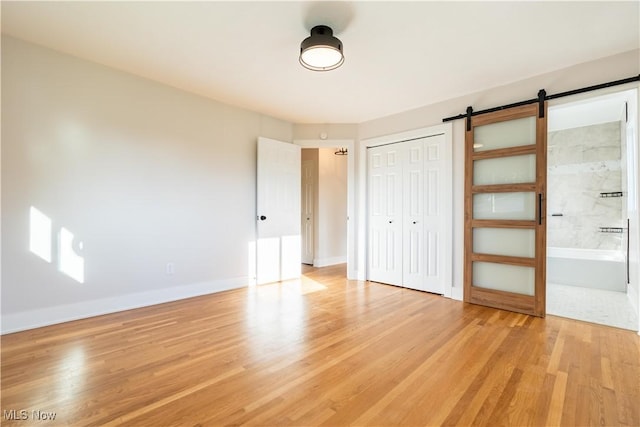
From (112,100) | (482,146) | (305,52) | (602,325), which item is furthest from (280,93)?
(602,325)

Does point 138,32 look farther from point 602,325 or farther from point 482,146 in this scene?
point 602,325

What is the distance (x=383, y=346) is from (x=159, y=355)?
5.48ft

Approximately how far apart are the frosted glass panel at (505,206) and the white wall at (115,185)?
3.04 meters

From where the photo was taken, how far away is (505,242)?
3293mm

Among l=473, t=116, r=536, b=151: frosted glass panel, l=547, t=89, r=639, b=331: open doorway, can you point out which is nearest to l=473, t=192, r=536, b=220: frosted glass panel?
l=473, t=116, r=536, b=151: frosted glass panel

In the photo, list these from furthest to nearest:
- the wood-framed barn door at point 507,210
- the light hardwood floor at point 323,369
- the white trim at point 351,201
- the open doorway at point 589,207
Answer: the white trim at point 351,201
the open doorway at point 589,207
the wood-framed barn door at point 507,210
the light hardwood floor at point 323,369

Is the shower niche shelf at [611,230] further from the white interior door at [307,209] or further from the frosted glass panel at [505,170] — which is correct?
the white interior door at [307,209]

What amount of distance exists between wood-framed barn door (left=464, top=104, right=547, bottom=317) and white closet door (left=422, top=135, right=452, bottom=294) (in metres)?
0.26

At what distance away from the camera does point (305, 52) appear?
2326 millimetres

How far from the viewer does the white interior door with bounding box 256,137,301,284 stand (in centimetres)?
429

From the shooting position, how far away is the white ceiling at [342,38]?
83.2 inches

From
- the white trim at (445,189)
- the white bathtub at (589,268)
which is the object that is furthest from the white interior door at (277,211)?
the white bathtub at (589,268)

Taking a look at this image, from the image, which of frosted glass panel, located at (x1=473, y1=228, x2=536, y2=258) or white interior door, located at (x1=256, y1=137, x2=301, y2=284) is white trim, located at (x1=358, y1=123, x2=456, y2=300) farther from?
white interior door, located at (x1=256, y1=137, x2=301, y2=284)

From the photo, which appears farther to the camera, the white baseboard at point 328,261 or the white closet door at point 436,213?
the white baseboard at point 328,261
